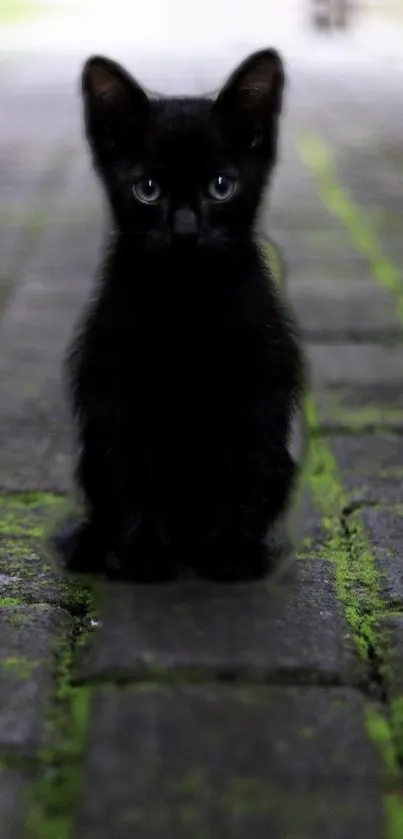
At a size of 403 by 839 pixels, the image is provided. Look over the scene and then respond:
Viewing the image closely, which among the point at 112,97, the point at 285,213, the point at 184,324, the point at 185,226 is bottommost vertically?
the point at 285,213

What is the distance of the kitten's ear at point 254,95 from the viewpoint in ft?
4.99

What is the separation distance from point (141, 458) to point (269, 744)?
51 centimetres

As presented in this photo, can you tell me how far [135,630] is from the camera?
5.24 feet

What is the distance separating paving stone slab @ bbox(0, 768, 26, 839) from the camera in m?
1.21

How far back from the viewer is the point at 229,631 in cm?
159

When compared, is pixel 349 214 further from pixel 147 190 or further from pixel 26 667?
pixel 26 667

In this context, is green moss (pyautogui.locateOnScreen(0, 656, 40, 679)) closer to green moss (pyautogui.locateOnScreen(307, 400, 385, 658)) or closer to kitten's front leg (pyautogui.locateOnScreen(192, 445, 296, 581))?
kitten's front leg (pyautogui.locateOnScreen(192, 445, 296, 581))

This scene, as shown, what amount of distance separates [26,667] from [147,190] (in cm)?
76

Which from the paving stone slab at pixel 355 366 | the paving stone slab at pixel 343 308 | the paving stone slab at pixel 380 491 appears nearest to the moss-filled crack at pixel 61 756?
the paving stone slab at pixel 380 491

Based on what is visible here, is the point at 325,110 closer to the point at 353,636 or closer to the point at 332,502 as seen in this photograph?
the point at 332,502

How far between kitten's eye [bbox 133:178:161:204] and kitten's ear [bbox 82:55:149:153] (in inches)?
3.9

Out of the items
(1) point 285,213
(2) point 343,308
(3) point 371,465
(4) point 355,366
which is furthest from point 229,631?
(1) point 285,213

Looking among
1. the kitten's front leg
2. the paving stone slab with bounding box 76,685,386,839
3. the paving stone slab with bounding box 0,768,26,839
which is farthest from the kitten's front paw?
the paving stone slab with bounding box 0,768,26,839

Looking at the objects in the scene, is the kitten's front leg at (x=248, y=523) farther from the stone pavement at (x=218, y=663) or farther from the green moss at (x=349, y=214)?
the green moss at (x=349, y=214)
